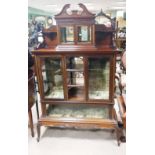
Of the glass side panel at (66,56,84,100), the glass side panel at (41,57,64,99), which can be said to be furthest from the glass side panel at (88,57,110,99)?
the glass side panel at (41,57,64,99)

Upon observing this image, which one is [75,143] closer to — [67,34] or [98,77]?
[98,77]

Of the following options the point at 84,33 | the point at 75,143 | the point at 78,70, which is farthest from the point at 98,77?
the point at 75,143

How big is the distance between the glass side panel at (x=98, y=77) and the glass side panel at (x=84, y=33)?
0.23m

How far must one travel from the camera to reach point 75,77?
261 centimetres

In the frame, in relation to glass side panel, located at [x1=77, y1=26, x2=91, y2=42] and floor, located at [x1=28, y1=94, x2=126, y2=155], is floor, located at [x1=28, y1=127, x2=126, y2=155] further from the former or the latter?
glass side panel, located at [x1=77, y1=26, x2=91, y2=42]

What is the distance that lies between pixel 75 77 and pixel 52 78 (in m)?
0.28

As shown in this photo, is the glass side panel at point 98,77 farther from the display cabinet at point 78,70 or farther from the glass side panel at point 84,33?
the glass side panel at point 84,33

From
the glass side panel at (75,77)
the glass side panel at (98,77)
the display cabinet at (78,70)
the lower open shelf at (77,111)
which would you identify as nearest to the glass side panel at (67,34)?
the display cabinet at (78,70)

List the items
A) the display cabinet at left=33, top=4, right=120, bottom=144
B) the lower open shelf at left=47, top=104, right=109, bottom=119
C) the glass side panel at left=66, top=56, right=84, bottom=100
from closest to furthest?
the display cabinet at left=33, top=4, right=120, bottom=144, the glass side panel at left=66, top=56, right=84, bottom=100, the lower open shelf at left=47, top=104, right=109, bottom=119

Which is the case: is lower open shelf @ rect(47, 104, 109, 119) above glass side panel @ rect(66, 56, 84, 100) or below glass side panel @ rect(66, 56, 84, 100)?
below

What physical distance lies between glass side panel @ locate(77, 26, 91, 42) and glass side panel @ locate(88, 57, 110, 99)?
23cm

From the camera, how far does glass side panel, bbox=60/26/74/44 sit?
227 cm

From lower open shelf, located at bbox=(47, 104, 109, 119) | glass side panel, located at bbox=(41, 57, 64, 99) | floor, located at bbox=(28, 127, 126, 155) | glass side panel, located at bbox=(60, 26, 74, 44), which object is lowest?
floor, located at bbox=(28, 127, 126, 155)
